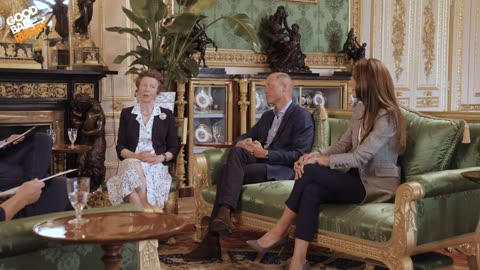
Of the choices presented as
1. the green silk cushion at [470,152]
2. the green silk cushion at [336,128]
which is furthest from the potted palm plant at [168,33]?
the green silk cushion at [470,152]

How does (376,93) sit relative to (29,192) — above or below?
above

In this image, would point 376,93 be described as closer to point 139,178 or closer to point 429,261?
point 429,261

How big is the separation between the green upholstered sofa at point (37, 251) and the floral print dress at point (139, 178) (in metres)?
1.70

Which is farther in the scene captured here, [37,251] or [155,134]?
[155,134]

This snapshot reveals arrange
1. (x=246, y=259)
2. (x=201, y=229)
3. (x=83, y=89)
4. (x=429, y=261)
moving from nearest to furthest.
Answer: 1. (x=429, y=261)
2. (x=246, y=259)
3. (x=201, y=229)
4. (x=83, y=89)

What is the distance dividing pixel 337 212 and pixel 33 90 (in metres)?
3.10

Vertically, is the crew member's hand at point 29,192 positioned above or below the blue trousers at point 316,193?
above

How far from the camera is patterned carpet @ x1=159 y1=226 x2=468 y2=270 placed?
3.72 m

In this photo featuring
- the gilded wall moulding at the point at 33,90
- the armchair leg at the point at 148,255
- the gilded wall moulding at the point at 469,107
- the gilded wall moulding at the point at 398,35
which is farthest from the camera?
the gilded wall moulding at the point at 469,107

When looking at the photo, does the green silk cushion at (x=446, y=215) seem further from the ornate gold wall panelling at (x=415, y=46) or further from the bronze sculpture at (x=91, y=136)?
the ornate gold wall panelling at (x=415, y=46)

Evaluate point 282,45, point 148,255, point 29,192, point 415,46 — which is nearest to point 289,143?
point 148,255

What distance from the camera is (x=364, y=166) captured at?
135 inches

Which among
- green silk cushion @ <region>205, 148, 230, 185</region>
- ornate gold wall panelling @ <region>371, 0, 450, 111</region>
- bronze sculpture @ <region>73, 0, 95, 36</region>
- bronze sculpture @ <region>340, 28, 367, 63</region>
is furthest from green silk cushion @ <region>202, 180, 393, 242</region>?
ornate gold wall panelling @ <region>371, 0, 450, 111</region>

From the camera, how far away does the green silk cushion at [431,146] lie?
345 cm
